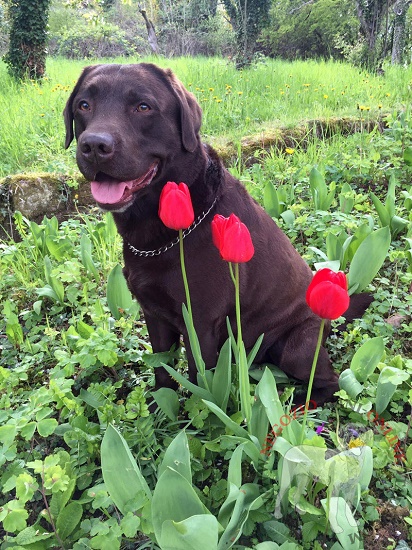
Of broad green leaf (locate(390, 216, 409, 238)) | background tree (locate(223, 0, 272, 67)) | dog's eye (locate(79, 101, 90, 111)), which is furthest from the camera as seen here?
background tree (locate(223, 0, 272, 67))

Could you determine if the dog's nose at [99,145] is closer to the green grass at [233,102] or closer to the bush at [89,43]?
the green grass at [233,102]

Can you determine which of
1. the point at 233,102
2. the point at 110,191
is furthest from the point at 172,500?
the point at 233,102

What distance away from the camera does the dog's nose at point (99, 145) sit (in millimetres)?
1471

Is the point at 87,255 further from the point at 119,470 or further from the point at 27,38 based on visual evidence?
the point at 27,38

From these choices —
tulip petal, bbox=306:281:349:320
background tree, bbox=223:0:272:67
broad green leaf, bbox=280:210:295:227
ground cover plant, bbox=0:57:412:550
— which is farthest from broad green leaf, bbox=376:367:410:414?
background tree, bbox=223:0:272:67

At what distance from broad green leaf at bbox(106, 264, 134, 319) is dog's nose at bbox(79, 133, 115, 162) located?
90 cm

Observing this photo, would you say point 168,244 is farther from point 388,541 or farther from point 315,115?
point 315,115

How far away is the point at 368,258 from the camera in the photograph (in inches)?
90.9

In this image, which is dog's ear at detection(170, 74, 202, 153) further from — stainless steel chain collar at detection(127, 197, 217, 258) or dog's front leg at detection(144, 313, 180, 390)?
dog's front leg at detection(144, 313, 180, 390)

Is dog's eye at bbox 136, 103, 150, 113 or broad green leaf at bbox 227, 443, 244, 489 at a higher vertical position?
dog's eye at bbox 136, 103, 150, 113

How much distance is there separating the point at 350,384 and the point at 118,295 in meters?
1.26

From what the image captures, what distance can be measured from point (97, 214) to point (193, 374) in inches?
93.8

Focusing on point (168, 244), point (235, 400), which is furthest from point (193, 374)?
point (168, 244)

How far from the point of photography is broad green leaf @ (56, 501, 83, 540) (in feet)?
4.63
